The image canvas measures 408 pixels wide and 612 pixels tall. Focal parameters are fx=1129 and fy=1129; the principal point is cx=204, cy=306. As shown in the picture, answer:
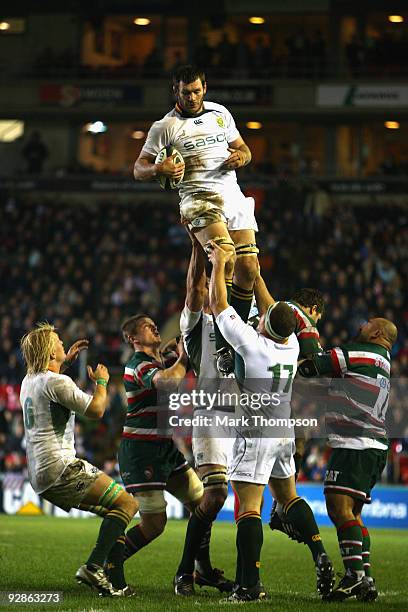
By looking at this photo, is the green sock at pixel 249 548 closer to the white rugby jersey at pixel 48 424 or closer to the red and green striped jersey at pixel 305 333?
the white rugby jersey at pixel 48 424

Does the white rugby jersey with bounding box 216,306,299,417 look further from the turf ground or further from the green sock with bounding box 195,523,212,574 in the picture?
the turf ground

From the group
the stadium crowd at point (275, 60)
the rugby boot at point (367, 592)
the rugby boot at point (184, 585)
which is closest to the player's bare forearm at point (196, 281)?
Result: the rugby boot at point (184, 585)

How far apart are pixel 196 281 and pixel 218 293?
1191mm

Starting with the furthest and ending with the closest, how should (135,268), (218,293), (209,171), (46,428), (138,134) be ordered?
(138,134) → (135,268) → (209,171) → (46,428) → (218,293)

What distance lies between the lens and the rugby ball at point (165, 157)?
364 inches

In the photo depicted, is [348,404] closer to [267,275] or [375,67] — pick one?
[267,275]

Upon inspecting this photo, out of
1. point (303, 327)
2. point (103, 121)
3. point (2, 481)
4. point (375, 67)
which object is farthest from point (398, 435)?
point (103, 121)

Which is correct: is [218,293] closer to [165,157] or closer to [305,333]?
[305,333]

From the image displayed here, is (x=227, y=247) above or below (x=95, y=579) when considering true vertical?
A: above

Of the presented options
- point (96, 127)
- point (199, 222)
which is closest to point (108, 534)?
point (199, 222)

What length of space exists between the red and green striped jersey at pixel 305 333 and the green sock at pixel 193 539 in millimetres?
1562

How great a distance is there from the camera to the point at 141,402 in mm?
9484

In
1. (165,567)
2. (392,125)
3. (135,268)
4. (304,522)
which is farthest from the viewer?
(392,125)

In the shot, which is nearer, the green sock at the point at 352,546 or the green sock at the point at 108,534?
the green sock at the point at 108,534
